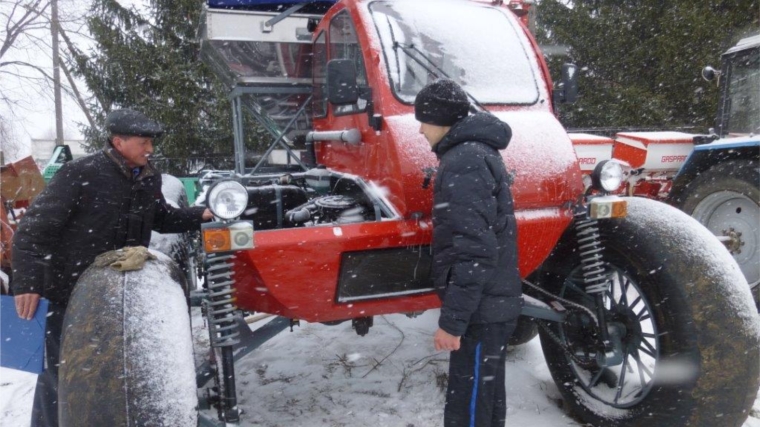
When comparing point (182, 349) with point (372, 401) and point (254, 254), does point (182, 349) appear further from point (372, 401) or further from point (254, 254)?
point (372, 401)

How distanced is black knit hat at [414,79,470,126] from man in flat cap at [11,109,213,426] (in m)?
1.52

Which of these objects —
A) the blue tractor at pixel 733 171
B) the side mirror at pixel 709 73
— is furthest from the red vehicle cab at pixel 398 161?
the side mirror at pixel 709 73

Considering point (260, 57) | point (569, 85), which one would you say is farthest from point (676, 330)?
point (260, 57)

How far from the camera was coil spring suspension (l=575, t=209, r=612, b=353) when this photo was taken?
345 cm

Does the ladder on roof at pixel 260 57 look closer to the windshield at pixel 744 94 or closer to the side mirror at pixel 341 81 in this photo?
the side mirror at pixel 341 81

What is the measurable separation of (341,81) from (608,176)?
5.45 feet

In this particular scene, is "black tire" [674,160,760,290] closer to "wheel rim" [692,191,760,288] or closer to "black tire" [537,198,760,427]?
"wheel rim" [692,191,760,288]

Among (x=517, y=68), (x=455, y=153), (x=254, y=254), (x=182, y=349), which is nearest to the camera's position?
(x=182, y=349)

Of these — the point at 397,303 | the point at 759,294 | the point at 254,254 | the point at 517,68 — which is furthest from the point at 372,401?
the point at 759,294

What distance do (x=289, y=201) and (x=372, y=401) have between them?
5.03 feet

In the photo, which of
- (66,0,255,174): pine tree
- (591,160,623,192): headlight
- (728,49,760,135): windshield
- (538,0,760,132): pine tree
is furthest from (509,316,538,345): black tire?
(538,0,760,132): pine tree

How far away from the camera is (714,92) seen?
1493cm

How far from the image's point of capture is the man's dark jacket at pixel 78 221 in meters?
2.91

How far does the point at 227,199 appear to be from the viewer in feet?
9.07
